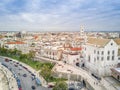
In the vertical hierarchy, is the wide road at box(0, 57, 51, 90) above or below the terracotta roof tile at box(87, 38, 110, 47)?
below

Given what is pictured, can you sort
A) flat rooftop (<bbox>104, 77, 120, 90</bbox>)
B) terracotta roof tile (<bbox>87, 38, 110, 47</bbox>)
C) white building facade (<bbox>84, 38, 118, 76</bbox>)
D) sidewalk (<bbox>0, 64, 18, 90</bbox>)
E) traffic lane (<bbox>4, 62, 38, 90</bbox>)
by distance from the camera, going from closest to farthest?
flat rooftop (<bbox>104, 77, 120, 90</bbox>)
sidewalk (<bbox>0, 64, 18, 90</bbox>)
traffic lane (<bbox>4, 62, 38, 90</bbox>)
white building facade (<bbox>84, 38, 118, 76</bbox>)
terracotta roof tile (<bbox>87, 38, 110, 47</bbox>)

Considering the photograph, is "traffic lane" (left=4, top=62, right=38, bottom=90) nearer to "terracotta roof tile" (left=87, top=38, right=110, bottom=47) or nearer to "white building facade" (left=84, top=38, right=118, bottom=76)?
"white building facade" (left=84, top=38, right=118, bottom=76)

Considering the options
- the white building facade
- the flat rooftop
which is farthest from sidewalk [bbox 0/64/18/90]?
the flat rooftop

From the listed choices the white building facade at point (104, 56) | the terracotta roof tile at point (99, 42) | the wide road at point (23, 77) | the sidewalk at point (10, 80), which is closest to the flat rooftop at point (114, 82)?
the white building facade at point (104, 56)

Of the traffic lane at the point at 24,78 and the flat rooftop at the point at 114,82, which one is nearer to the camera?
the flat rooftop at the point at 114,82

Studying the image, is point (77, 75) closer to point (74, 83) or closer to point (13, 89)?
point (74, 83)

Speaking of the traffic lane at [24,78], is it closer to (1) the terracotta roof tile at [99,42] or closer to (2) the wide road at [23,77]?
(2) the wide road at [23,77]

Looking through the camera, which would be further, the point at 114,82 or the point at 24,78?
the point at 24,78

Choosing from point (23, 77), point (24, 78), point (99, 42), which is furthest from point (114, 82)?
point (23, 77)

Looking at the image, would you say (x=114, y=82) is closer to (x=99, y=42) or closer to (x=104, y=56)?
(x=104, y=56)

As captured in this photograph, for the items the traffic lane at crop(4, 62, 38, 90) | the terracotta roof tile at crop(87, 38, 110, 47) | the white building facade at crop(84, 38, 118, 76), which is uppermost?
the terracotta roof tile at crop(87, 38, 110, 47)

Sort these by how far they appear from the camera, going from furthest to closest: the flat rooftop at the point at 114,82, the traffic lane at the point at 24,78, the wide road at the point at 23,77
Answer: the traffic lane at the point at 24,78 → the wide road at the point at 23,77 → the flat rooftop at the point at 114,82
